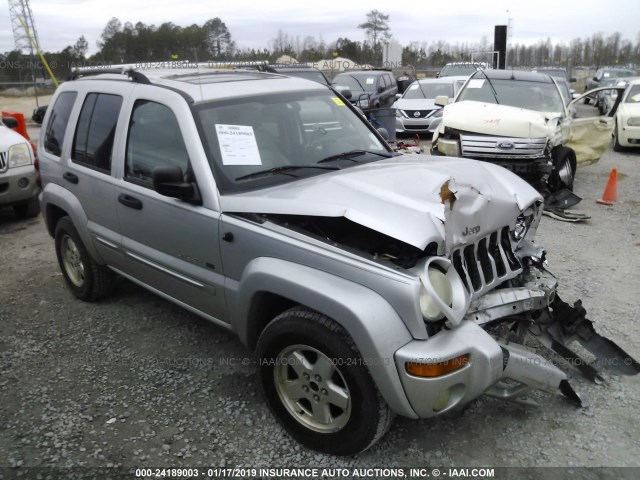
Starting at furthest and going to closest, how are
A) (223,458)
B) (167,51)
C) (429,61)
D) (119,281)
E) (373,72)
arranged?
(429,61) → (373,72) → (167,51) → (119,281) → (223,458)

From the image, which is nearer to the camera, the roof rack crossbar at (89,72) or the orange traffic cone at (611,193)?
the roof rack crossbar at (89,72)

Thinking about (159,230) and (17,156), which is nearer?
(159,230)

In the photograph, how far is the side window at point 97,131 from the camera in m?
→ 4.00

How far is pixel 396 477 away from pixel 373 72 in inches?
552

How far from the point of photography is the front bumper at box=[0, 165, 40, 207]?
7129mm

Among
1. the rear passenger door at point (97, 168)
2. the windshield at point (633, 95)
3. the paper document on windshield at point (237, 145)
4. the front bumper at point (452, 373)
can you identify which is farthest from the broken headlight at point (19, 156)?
the windshield at point (633, 95)

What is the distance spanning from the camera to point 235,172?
10.7 feet

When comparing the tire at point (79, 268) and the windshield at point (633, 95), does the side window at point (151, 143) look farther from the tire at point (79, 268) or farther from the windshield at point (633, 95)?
the windshield at point (633, 95)

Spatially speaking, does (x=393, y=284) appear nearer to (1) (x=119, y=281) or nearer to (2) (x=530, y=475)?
(2) (x=530, y=475)

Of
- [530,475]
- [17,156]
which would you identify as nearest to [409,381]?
[530,475]

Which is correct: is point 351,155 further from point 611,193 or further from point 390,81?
point 390,81

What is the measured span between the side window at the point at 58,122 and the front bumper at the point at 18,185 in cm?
280

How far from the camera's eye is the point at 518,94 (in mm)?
9219

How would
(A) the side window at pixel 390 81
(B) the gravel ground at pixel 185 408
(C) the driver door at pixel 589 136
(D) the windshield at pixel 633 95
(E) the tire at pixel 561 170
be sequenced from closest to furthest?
(B) the gravel ground at pixel 185 408 → (E) the tire at pixel 561 170 → (C) the driver door at pixel 589 136 → (D) the windshield at pixel 633 95 → (A) the side window at pixel 390 81
